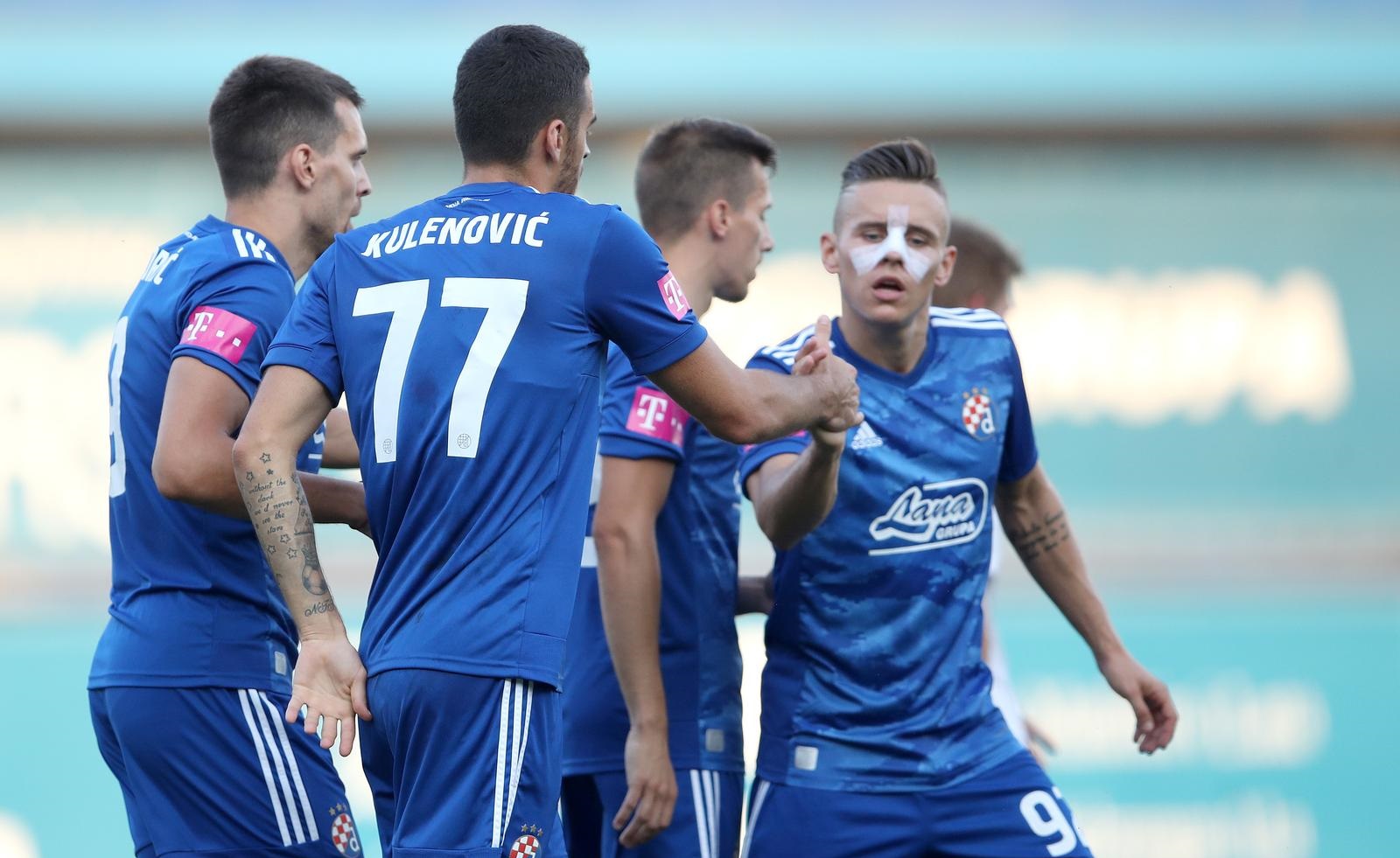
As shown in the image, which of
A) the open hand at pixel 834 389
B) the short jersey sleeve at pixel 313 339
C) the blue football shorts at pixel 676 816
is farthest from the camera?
the blue football shorts at pixel 676 816

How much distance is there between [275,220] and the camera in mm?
3934

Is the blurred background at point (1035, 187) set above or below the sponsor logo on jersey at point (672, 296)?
above

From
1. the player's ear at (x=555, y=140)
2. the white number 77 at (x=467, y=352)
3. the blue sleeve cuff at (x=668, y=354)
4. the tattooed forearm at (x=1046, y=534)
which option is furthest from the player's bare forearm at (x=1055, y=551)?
the white number 77 at (x=467, y=352)

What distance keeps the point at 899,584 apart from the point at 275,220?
1.78 meters

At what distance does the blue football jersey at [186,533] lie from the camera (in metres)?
3.54

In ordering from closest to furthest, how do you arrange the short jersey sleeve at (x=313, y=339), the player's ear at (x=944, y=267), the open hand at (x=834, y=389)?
the short jersey sleeve at (x=313, y=339) < the open hand at (x=834, y=389) < the player's ear at (x=944, y=267)

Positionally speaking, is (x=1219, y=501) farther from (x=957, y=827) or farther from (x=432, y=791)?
(x=432, y=791)

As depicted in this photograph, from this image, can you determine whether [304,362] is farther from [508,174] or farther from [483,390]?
[508,174]

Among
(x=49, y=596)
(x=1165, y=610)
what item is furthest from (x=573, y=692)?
(x=49, y=596)

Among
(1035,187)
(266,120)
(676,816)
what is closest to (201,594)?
(266,120)

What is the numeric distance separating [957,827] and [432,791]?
137 cm

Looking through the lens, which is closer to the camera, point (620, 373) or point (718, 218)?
point (620, 373)

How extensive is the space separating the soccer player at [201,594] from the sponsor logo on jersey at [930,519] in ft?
4.17

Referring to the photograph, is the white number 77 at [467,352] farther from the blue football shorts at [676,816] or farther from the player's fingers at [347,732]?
the blue football shorts at [676,816]
